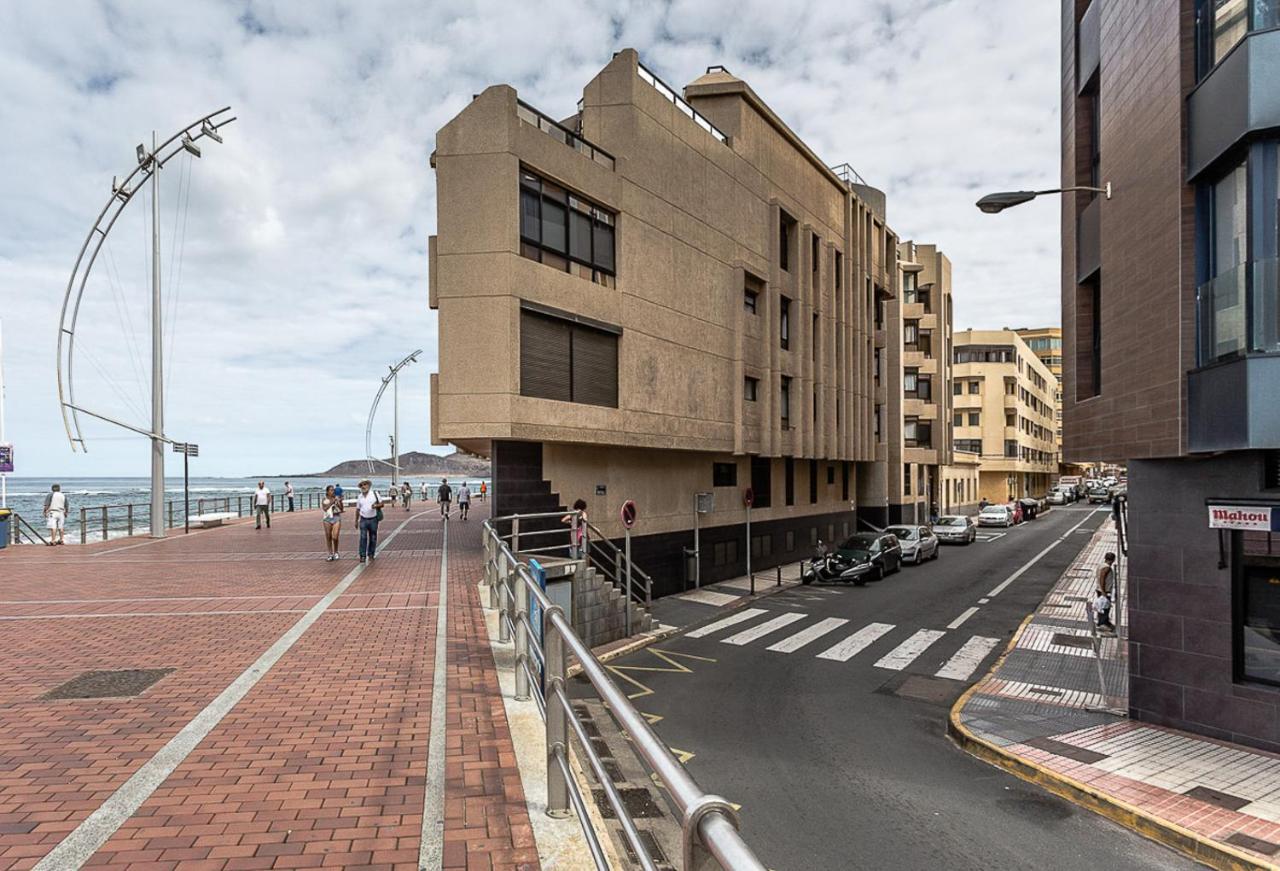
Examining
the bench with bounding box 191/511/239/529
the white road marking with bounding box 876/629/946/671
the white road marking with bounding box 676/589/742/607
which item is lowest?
the white road marking with bounding box 676/589/742/607

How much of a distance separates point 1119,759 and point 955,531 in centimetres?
3028

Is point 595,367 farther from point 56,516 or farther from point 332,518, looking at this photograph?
point 56,516

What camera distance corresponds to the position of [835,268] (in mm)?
31781

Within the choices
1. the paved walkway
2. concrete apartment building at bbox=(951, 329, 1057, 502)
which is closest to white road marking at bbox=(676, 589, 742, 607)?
the paved walkway

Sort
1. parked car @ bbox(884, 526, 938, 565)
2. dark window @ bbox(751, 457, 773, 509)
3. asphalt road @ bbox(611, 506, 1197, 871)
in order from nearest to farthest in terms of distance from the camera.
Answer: asphalt road @ bbox(611, 506, 1197, 871) → dark window @ bbox(751, 457, 773, 509) → parked car @ bbox(884, 526, 938, 565)

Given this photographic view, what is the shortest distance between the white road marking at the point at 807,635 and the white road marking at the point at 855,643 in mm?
684

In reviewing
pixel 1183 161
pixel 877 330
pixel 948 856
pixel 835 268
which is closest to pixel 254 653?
pixel 948 856

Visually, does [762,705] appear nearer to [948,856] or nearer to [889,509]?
[948,856]

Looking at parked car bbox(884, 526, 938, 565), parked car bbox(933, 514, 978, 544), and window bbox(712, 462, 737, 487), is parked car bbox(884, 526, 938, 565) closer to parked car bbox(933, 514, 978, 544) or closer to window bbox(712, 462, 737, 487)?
parked car bbox(933, 514, 978, 544)

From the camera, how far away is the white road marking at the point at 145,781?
345cm

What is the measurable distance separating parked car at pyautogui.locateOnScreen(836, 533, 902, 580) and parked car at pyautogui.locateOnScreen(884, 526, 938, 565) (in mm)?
2040

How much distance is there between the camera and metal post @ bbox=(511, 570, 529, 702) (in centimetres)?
591

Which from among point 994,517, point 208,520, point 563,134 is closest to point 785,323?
point 563,134

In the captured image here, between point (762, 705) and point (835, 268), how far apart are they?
2501cm
